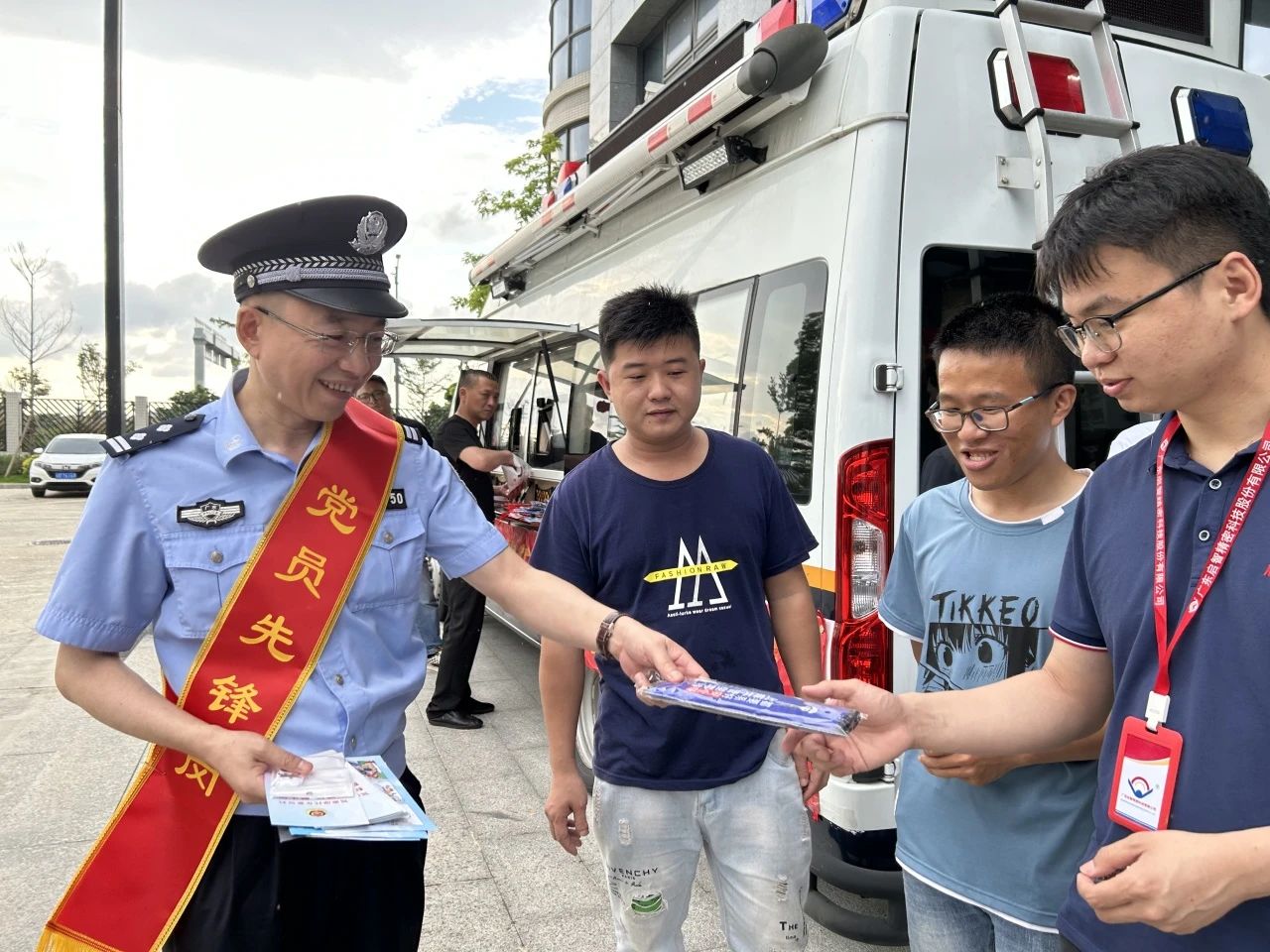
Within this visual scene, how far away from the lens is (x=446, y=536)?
6.05ft

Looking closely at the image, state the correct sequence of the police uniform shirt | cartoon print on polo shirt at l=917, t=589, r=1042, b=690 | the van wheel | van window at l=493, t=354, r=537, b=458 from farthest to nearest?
1. van window at l=493, t=354, r=537, b=458
2. the van wheel
3. cartoon print on polo shirt at l=917, t=589, r=1042, b=690
4. the police uniform shirt

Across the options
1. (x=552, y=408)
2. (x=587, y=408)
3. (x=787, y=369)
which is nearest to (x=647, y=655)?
(x=787, y=369)

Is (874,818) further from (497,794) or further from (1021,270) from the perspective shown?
(497,794)

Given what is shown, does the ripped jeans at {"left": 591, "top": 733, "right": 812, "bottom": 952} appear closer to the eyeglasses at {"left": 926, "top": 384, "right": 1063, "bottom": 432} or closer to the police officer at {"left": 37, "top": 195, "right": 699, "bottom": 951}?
the police officer at {"left": 37, "top": 195, "right": 699, "bottom": 951}

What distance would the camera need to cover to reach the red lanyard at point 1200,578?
1106 mm

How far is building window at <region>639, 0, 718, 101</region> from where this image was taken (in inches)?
543

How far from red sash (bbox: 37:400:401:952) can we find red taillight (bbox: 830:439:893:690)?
1369 millimetres

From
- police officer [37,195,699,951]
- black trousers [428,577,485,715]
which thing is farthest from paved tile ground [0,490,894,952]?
police officer [37,195,699,951]

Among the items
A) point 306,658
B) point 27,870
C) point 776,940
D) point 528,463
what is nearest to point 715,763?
point 776,940

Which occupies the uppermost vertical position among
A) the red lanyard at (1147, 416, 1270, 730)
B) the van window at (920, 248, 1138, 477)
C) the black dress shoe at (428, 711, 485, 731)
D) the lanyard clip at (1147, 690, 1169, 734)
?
the van window at (920, 248, 1138, 477)

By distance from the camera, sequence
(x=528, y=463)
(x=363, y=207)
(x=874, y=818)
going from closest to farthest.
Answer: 1. (x=363, y=207)
2. (x=874, y=818)
3. (x=528, y=463)

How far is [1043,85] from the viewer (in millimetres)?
2553

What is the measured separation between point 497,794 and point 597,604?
2.60 metres

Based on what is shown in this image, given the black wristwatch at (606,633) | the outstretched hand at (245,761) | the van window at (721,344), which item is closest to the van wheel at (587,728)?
the van window at (721,344)
